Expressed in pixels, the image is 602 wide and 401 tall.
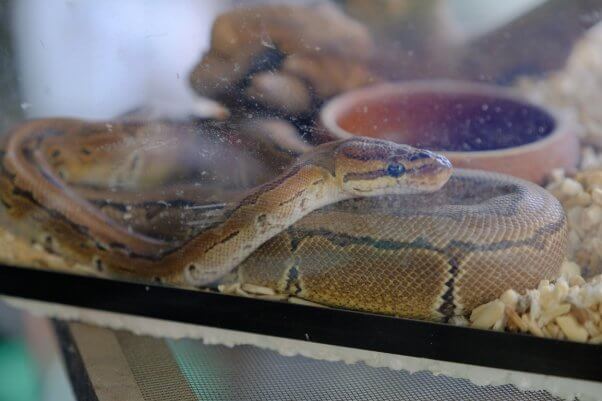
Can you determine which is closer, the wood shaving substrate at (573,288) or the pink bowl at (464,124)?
the wood shaving substrate at (573,288)

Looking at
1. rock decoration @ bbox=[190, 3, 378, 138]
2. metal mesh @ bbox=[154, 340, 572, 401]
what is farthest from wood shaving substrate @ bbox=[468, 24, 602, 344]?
rock decoration @ bbox=[190, 3, 378, 138]

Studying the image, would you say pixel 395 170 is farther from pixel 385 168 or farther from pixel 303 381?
pixel 303 381

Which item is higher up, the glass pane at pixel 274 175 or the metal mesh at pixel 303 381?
the glass pane at pixel 274 175

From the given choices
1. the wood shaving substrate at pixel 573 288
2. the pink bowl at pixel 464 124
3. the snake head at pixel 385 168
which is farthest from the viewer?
the pink bowl at pixel 464 124

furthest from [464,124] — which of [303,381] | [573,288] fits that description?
[303,381]

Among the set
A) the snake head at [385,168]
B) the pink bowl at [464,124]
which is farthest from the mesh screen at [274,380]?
the pink bowl at [464,124]

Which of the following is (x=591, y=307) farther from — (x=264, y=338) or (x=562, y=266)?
(x=264, y=338)

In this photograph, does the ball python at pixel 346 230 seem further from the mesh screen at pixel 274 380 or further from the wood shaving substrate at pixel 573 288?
the mesh screen at pixel 274 380

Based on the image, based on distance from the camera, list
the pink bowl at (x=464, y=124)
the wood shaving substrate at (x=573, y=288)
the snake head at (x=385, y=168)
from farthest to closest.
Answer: the pink bowl at (x=464, y=124)
the snake head at (x=385, y=168)
the wood shaving substrate at (x=573, y=288)

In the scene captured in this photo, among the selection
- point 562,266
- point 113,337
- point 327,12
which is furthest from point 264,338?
point 327,12
